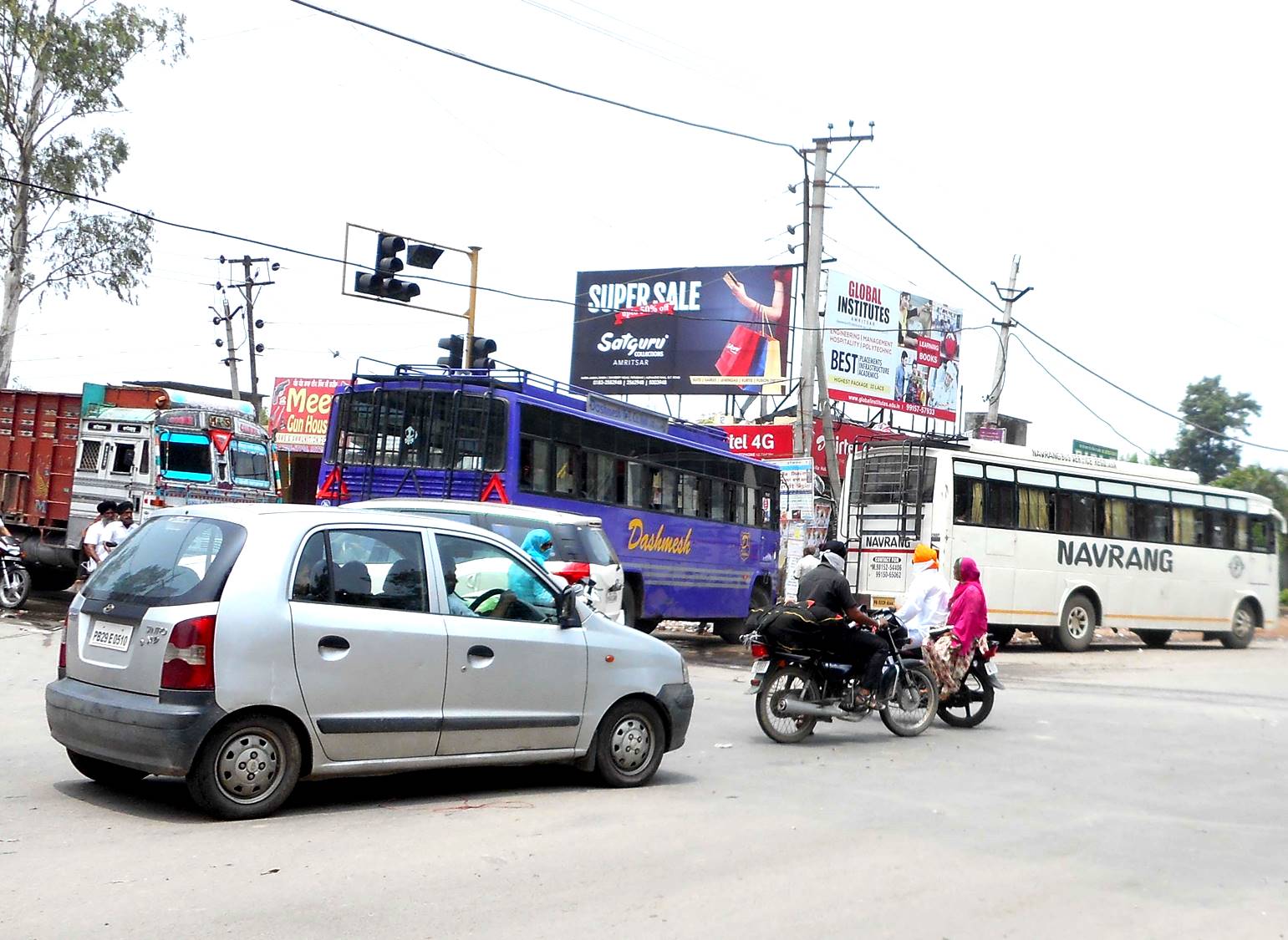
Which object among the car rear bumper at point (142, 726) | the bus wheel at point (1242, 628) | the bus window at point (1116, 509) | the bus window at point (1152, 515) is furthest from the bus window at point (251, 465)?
the bus wheel at point (1242, 628)

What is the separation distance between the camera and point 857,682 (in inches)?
456

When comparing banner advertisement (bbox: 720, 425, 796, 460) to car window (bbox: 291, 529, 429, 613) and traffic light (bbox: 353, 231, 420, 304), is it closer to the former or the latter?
traffic light (bbox: 353, 231, 420, 304)

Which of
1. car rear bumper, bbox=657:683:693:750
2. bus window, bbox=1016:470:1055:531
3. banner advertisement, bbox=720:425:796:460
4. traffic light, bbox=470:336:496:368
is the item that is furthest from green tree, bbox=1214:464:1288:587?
car rear bumper, bbox=657:683:693:750

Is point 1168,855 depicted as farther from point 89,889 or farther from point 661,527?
point 661,527

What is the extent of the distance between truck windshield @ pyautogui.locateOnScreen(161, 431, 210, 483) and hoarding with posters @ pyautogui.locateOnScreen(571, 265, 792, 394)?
69.8 feet

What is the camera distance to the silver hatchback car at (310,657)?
6.77 m

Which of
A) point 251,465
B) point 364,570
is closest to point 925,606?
point 364,570

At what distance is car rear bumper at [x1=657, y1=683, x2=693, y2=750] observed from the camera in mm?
8836

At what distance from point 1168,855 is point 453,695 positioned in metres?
4.06

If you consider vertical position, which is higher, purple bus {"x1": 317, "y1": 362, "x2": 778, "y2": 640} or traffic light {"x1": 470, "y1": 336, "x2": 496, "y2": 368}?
traffic light {"x1": 470, "y1": 336, "x2": 496, "y2": 368}

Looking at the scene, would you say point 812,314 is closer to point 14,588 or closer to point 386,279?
point 386,279

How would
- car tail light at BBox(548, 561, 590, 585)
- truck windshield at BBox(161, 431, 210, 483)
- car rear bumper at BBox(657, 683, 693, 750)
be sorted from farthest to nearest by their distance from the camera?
truck windshield at BBox(161, 431, 210, 483), car tail light at BBox(548, 561, 590, 585), car rear bumper at BBox(657, 683, 693, 750)

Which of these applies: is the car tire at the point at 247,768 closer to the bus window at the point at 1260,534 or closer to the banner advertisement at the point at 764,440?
the banner advertisement at the point at 764,440

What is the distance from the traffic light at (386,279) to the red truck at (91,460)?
16.7 ft
